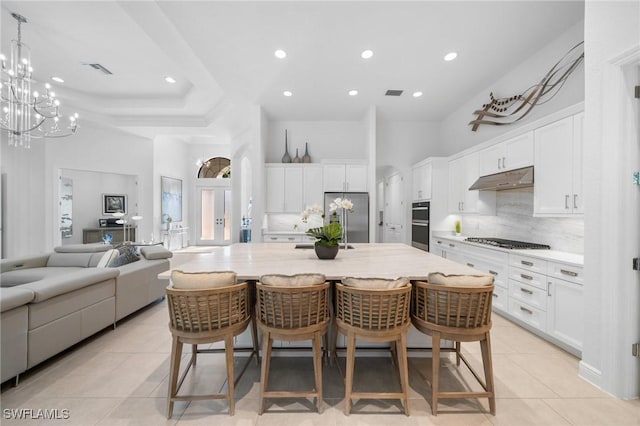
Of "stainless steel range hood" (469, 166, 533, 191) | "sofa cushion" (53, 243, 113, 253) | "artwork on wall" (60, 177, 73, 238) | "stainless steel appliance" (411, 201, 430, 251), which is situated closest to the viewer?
"stainless steel range hood" (469, 166, 533, 191)

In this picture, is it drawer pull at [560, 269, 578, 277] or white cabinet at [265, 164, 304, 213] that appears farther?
white cabinet at [265, 164, 304, 213]

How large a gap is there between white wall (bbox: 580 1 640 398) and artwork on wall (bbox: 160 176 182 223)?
8856 millimetres

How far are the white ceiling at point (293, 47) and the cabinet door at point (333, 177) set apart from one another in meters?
1.08

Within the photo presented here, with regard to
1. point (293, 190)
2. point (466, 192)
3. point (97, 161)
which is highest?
point (97, 161)

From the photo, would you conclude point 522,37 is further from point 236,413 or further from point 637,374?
point 236,413

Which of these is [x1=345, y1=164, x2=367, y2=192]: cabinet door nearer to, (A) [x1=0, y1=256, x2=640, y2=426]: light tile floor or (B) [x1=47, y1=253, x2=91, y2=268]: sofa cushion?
(A) [x1=0, y1=256, x2=640, y2=426]: light tile floor

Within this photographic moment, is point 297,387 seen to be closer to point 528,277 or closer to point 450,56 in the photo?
point 528,277

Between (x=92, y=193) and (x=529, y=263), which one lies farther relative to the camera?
(x=92, y=193)

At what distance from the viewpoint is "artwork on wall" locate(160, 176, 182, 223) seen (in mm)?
8145

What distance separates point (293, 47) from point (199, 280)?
2961 millimetres

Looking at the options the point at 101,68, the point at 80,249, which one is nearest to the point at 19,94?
the point at 101,68

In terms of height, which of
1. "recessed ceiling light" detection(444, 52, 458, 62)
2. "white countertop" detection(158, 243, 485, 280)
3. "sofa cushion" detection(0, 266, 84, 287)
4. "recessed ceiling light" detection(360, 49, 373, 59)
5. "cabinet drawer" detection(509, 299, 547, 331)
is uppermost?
"recessed ceiling light" detection(444, 52, 458, 62)

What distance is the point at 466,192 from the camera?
462 cm

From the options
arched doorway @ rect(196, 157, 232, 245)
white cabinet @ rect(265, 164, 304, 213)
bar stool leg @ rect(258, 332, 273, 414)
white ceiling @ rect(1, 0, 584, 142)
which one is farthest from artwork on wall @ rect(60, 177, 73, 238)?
bar stool leg @ rect(258, 332, 273, 414)
